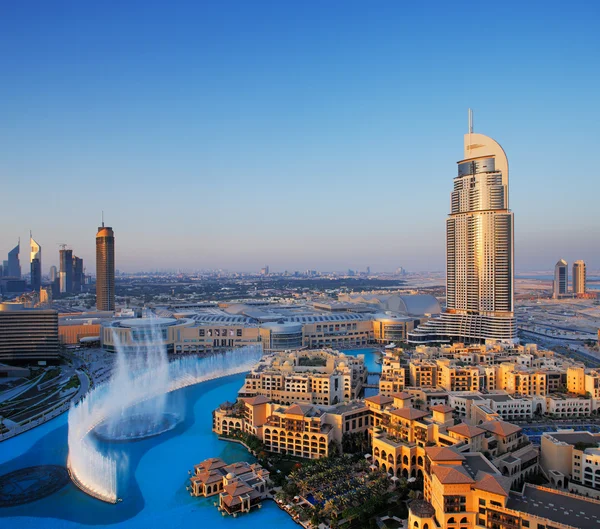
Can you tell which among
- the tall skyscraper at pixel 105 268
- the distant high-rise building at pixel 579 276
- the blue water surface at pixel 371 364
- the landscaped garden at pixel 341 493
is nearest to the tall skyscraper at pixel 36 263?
the tall skyscraper at pixel 105 268

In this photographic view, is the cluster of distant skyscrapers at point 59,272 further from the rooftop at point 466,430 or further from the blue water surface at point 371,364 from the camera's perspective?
the rooftop at point 466,430

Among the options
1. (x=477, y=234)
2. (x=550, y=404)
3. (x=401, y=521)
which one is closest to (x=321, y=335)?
(x=477, y=234)

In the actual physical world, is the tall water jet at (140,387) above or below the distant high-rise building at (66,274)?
below

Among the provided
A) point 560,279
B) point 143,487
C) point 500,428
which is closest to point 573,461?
point 500,428

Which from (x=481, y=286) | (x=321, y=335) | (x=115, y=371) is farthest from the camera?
(x=321, y=335)

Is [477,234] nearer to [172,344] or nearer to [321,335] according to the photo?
[321,335]

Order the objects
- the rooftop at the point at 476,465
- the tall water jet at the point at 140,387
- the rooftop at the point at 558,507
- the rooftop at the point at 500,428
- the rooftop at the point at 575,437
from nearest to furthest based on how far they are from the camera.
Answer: the rooftop at the point at 558,507 < the rooftop at the point at 476,465 < the rooftop at the point at 575,437 < the rooftop at the point at 500,428 < the tall water jet at the point at 140,387
